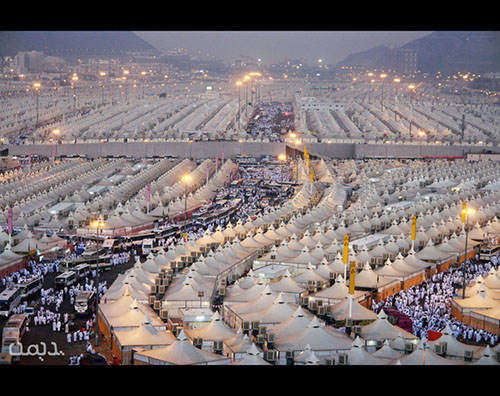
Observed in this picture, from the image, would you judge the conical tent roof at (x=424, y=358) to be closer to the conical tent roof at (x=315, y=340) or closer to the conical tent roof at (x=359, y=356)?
the conical tent roof at (x=359, y=356)

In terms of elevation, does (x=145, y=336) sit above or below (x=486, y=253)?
below

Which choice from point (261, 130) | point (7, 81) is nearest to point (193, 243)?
point (261, 130)

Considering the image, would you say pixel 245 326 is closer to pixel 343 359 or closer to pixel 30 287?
pixel 343 359

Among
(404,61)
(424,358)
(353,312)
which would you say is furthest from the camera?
(404,61)

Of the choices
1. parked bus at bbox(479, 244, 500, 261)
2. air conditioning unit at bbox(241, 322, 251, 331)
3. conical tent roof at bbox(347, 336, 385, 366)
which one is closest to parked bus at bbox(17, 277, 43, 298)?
air conditioning unit at bbox(241, 322, 251, 331)

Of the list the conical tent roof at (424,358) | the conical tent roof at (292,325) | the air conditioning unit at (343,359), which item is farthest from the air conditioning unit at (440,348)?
the conical tent roof at (292,325)

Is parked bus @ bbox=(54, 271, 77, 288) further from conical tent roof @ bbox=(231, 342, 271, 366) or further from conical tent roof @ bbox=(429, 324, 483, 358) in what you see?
conical tent roof @ bbox=(429, 324, 483, 358)

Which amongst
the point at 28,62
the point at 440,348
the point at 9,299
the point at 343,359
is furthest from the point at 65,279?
the point at 28,62

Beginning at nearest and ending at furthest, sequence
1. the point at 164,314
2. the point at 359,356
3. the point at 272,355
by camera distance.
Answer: the point at 359,356 → the point at 272,355 → the point at 164,314
